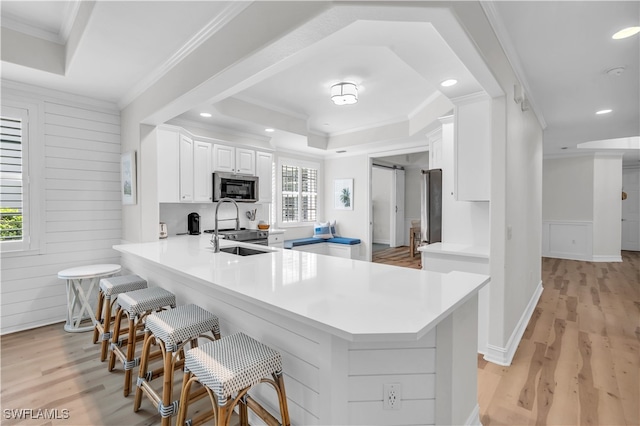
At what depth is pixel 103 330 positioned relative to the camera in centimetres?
261

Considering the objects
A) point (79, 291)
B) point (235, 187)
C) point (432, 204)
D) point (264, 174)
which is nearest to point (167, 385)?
point (79, 291)

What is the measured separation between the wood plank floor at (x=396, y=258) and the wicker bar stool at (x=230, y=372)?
5182 mm

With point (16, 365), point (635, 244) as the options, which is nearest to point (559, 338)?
point (16, 365)

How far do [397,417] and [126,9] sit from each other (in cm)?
292

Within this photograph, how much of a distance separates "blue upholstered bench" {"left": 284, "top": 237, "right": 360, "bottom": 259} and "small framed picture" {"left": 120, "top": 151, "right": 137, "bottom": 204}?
3000 millimetres

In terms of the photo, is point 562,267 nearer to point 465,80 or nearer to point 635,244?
point 635,244

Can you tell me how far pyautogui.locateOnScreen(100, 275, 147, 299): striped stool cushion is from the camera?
8.48ft

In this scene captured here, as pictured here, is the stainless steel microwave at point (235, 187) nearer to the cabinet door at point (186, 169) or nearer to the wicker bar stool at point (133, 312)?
the cabinet door at point (186, 169)

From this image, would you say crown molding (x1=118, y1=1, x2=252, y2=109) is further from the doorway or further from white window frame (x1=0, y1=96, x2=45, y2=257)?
the doorway

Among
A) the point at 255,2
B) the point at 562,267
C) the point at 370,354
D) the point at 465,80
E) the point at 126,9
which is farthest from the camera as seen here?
the point at 562,267

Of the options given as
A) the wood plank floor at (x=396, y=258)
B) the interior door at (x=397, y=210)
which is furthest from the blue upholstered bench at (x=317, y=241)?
the interior door at (x=397, y=210)

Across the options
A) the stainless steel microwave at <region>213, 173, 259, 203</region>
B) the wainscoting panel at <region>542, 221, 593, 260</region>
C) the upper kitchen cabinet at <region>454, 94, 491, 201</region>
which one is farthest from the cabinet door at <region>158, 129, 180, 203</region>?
the wainscoting panel at <region>542, 221, 593, 260</region>

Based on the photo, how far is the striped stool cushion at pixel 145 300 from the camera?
2.16 meters

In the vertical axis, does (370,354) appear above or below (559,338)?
above
